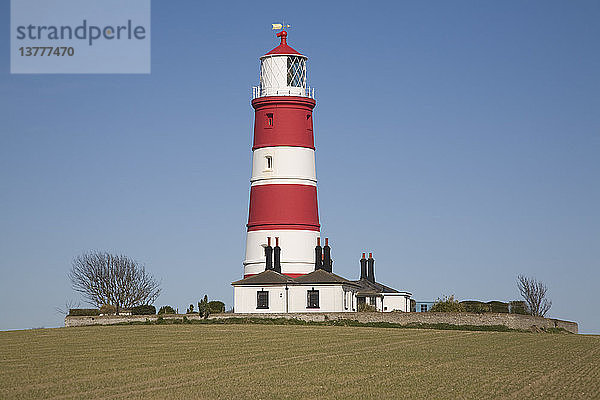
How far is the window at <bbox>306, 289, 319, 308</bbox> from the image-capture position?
5891 cm

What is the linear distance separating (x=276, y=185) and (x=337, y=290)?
25.8 feet

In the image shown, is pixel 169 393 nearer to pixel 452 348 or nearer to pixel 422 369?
pixel 422 369

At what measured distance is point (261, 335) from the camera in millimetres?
44219

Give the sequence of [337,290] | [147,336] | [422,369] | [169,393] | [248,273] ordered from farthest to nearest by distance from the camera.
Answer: [248,273] → [337,290] → [147,336] → [422,369] → [169,393]

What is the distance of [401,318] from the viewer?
2158 inches

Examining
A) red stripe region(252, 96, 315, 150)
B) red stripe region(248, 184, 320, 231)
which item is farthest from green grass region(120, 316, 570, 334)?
red stripe region(252, 96, 315, 150)

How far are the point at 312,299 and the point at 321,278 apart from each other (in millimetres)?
1365

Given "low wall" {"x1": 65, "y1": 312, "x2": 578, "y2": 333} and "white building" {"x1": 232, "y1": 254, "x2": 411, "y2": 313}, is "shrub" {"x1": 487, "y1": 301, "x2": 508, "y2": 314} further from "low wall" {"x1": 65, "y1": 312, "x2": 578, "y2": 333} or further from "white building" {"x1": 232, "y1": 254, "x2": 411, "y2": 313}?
"white building" {"x1": 232, "y1": 254, "x2": 411, "y2": 313}

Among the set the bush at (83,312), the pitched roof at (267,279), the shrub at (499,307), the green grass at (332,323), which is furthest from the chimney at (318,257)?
the bush at (83,312)

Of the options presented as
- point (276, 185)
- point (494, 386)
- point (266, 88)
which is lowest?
point (494, 386)

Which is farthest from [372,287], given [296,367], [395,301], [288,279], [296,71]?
[296,367]

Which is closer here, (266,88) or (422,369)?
(422,369)

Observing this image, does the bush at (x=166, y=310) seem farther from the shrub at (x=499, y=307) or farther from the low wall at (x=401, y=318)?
the shrub at (x=499, y=307)

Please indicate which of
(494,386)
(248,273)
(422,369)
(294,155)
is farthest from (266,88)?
(494,386)
